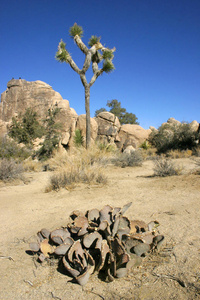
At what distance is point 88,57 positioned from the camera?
1426 cm

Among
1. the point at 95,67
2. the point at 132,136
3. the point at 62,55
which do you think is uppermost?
the point at 62,55

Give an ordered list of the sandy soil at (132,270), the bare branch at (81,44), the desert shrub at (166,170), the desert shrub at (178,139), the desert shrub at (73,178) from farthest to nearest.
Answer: the desert shrub at (178,139)
the bare branch at (81,44)
the desert shrub at (166,170)
the desert shrub at (73,178)
the sandy soil at (132,270)

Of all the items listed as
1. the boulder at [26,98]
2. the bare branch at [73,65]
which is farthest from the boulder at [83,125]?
the boulder at [26,98]

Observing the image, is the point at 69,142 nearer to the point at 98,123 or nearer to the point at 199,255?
the point at 98,123

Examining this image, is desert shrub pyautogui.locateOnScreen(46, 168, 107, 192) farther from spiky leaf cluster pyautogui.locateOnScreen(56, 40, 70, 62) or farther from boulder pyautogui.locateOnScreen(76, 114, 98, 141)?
boulder pyautogui.locateOnScreen(76, 114, 98, 141)

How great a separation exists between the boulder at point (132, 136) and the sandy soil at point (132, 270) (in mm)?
16780

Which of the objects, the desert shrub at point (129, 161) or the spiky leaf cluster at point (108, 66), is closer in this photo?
the desert shrub at point (129, 161)

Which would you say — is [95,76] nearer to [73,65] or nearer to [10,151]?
[73,65]

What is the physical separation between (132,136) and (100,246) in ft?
65.7

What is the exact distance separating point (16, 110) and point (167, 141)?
81.1 feet

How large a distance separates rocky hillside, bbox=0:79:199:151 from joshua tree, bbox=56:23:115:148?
13.7ft

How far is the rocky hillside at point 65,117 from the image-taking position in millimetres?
20708

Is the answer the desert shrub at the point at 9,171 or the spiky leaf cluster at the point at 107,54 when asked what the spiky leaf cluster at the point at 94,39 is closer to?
the spiky leaf cluster at the point at 107,54

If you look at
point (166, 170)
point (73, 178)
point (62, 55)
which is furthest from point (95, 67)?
point (73, 178)
